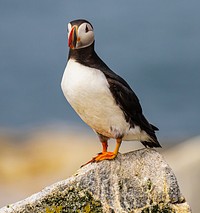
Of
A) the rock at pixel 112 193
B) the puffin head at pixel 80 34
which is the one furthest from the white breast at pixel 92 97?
the rock at pixel 112 193

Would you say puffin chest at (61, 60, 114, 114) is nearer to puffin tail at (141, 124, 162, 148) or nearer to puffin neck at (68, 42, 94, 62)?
puffin neck at (68, 42, 94, 62)

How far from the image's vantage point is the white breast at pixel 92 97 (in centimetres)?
920

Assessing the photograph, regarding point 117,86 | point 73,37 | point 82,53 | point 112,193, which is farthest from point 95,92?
point 112,193

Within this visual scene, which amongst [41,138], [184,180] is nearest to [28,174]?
[41,138]

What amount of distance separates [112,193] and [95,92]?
962mm

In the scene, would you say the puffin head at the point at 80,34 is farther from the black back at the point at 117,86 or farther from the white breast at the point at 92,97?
the white breast at the point at 92,97

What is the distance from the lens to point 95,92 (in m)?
9.23

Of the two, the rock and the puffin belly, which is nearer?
the rock

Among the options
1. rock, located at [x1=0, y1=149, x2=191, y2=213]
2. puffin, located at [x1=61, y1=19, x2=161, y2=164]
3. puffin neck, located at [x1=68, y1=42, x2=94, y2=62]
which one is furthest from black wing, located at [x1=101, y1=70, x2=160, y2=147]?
rock, located at [x1=0, y1=149, x2=191, y2=213]

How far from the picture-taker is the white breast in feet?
30.2

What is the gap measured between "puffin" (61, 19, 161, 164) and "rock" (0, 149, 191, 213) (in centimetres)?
27

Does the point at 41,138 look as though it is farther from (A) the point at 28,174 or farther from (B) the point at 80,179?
(B) the point at 80,179

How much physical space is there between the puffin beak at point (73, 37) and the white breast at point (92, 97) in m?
0.20

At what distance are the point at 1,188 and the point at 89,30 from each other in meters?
12.3
